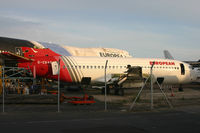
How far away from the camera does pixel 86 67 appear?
26.2m

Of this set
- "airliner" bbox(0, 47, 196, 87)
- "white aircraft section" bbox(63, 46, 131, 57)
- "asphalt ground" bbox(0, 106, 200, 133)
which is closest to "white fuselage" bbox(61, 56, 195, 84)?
"airliner" bbox(0, 47, 196, 87)

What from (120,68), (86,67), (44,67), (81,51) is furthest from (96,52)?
(44,67)

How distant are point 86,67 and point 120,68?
3.97 meters

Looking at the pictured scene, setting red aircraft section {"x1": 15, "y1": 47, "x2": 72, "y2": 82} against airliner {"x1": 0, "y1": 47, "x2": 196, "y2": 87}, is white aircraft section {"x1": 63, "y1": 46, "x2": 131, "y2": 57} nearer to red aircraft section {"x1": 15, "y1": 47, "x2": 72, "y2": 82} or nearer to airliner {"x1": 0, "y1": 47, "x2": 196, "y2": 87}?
airliner {"x1": 0, "y1": 47, "x2": 196, "y2": 87}

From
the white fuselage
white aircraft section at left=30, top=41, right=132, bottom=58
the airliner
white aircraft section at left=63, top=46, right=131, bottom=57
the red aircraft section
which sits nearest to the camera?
the red aircraft section

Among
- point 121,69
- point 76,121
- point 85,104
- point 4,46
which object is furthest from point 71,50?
point 76,121

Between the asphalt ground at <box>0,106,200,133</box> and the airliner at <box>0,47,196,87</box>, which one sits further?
the airliner at <box>0,47,196,87</box>

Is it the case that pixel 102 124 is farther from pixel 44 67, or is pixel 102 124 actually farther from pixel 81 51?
pixel 81 51

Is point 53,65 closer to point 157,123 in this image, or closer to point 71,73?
point 71,73

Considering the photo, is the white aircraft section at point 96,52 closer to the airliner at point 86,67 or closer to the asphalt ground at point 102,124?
the airliner at point 86,67

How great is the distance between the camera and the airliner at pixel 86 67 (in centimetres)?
2494

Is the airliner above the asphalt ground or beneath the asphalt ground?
above

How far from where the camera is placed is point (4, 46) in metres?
32.8

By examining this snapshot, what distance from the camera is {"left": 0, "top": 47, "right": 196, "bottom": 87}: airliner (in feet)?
81.8
